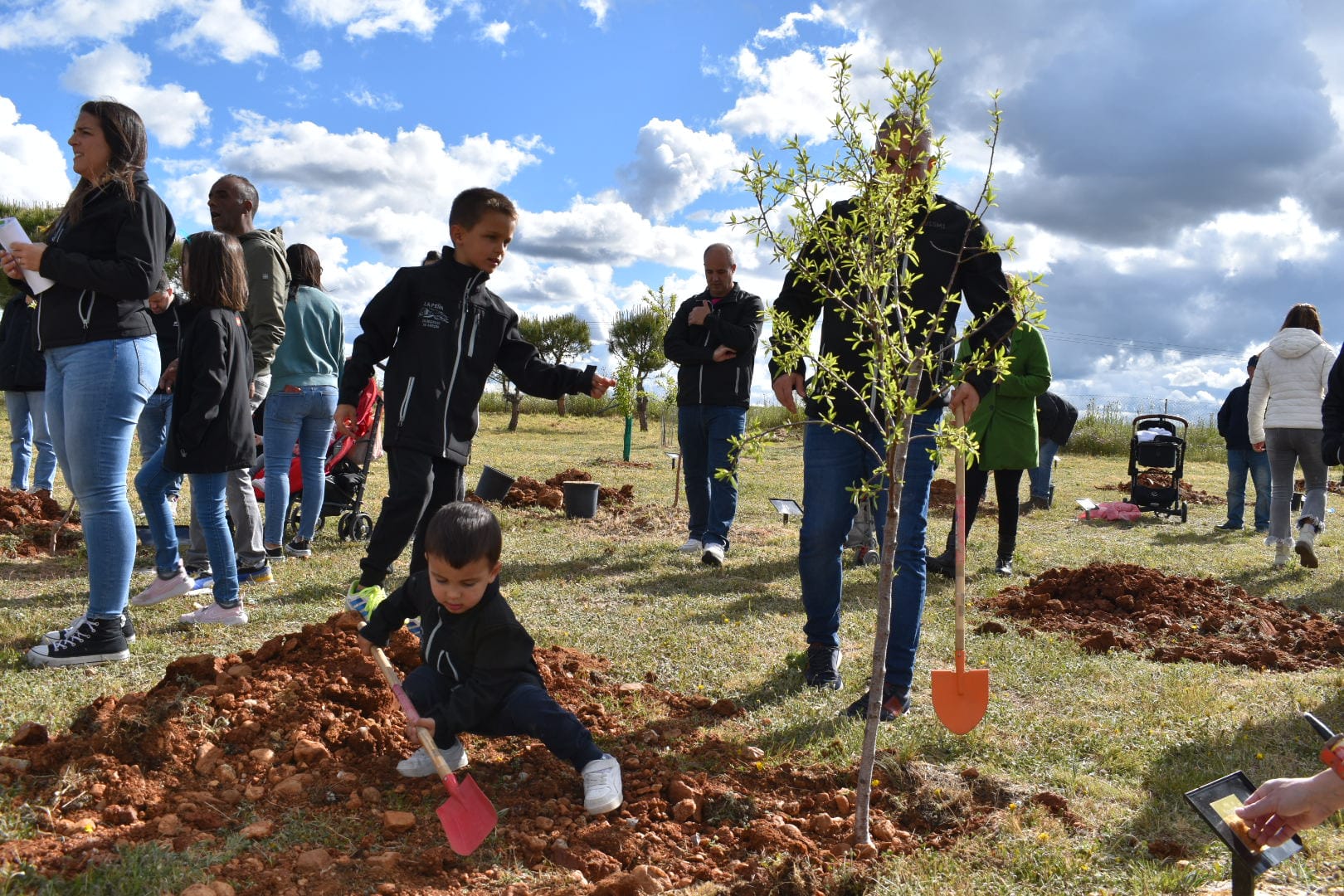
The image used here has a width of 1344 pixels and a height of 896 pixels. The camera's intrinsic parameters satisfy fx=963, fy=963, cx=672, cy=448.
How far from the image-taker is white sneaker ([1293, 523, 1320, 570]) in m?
7.35

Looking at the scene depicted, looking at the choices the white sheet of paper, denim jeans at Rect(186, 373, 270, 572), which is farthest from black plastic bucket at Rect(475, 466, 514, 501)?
the white sheet of paper

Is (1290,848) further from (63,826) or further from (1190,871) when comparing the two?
(63,826)

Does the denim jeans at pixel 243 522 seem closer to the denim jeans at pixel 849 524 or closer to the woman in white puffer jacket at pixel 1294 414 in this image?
the denim jeans at pixel 849 524

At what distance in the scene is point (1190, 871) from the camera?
2584mm

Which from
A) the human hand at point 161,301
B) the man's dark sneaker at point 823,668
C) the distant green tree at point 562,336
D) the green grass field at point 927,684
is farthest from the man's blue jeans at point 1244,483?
the distant green tree at point 562,336

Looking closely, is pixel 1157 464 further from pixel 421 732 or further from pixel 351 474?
pixel 421 732

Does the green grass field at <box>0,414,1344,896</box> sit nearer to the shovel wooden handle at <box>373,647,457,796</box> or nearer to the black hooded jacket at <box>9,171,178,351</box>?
the shovel wooden handle at <box>373,647,457,796</box>

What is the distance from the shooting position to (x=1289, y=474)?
780cm

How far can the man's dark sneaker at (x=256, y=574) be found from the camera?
5543 mm

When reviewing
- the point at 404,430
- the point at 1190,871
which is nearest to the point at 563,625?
the point at 404,430

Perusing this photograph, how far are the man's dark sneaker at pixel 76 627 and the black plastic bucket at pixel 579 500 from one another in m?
5.05

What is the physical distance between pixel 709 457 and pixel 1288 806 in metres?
5.29

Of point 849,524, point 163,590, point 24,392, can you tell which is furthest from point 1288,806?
point 24,392

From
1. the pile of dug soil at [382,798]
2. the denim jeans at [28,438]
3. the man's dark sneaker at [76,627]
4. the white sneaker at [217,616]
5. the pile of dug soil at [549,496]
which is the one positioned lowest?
the pile of dug soil at [382,798]
